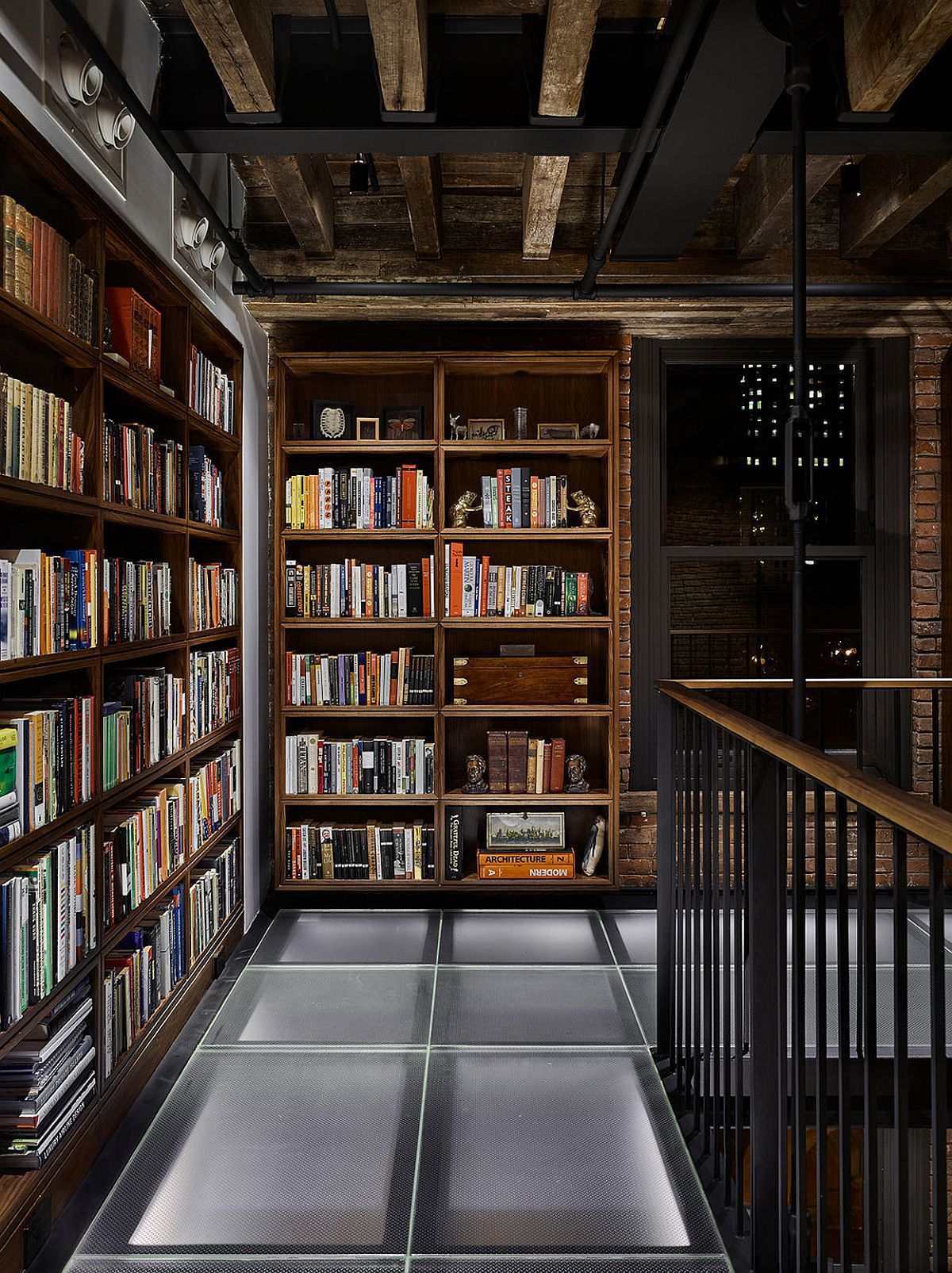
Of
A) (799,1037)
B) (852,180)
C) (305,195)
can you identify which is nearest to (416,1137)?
(799,1037)

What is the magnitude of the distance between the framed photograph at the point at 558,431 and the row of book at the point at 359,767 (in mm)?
1515

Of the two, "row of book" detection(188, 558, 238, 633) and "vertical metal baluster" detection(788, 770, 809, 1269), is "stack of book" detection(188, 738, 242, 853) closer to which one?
"row of book" detection(188, 558, 238, 633)

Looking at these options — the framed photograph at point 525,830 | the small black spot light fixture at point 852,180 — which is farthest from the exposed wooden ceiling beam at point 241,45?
the framed photograph at point 525,830

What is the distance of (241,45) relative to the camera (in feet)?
6.69

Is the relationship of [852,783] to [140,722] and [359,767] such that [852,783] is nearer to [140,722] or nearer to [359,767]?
[140,722]

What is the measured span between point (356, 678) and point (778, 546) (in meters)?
2.10

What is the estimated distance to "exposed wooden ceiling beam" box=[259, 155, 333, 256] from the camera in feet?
9.36

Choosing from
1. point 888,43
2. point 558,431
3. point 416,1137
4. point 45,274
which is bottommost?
point 416,1137

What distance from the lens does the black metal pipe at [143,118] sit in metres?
1.89

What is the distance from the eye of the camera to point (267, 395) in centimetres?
406

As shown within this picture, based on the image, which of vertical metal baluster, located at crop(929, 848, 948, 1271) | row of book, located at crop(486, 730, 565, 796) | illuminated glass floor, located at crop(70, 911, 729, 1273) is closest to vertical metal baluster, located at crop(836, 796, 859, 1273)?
vertical metal baluster, located at crop(929, 848, 948, 1271)

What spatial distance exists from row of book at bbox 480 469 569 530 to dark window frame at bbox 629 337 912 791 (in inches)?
17.6

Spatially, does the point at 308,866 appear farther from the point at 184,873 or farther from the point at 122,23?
the point at 122,23

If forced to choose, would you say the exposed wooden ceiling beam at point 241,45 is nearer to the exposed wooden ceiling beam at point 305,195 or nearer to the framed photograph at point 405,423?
the exposed wooden ceiling beam at point 305,195
